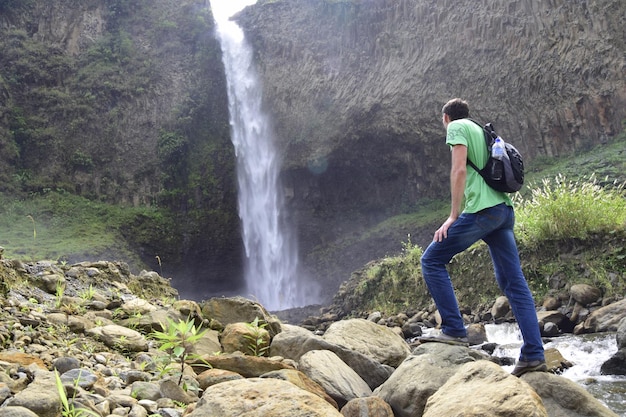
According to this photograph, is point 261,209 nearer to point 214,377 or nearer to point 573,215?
point 573,215

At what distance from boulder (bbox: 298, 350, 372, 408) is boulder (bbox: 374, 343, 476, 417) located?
0.20m

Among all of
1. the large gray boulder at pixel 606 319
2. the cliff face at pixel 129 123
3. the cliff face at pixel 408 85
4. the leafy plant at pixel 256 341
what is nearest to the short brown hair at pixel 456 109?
the leafy plant at pixel 256 341

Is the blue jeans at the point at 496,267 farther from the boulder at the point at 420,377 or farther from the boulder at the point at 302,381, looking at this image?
the boulder at the point at 302,381

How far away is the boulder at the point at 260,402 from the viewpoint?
8.34ft

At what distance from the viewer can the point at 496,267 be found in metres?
4.16

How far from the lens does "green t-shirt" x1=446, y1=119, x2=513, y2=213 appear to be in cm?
394

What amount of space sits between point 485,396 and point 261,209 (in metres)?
25.5

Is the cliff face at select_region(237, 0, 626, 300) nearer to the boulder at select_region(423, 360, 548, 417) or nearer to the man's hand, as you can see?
Answer: the man's hand

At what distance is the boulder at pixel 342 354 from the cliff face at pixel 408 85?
20.6 m

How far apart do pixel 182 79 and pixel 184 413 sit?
32100 millimetres

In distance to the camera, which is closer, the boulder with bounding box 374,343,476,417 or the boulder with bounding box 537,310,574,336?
the boulder with bounding box 374,343,476,417

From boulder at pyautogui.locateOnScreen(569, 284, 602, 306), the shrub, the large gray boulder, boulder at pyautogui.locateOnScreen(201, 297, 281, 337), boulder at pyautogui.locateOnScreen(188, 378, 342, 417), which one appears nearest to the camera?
boulder at pyautogui.locateOnScreen(188, 378, 342, 417)

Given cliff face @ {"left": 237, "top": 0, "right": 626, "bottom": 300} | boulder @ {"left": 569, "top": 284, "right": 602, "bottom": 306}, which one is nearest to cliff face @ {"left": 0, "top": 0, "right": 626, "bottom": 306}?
cliff face @ {"left": 237, "top": 0, "right": 626, "bottom": 300}

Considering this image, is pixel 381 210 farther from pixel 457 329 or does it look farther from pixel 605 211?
pixel 457 329
